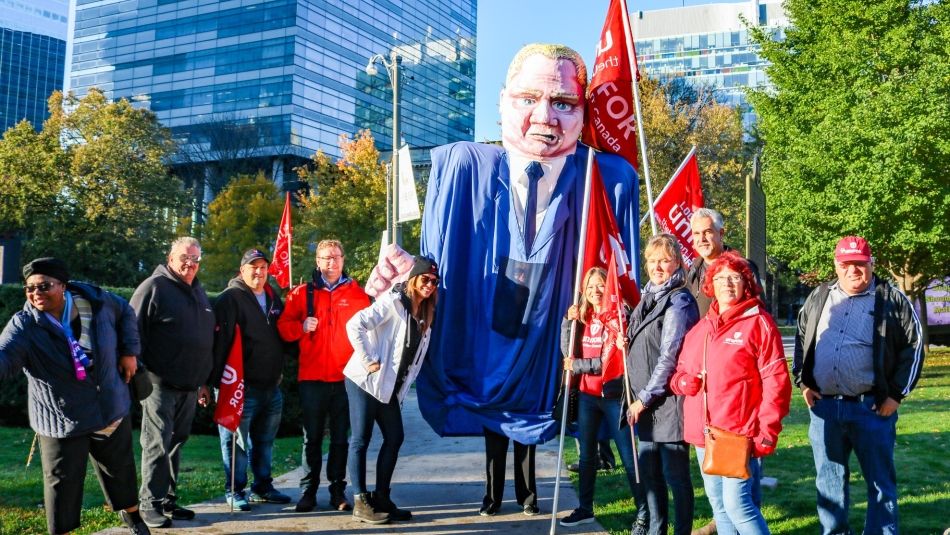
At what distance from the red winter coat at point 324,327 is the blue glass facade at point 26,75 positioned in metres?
107

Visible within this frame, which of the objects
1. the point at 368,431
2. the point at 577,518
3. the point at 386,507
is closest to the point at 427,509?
the point at 386,507

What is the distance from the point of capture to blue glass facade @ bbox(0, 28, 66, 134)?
324 ft

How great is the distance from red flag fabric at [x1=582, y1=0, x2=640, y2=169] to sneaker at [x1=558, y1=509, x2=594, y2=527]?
2884 millimetres

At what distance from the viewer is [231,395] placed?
5.55 metres

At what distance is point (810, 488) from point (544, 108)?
388 centimetres

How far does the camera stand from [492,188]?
20.5ft

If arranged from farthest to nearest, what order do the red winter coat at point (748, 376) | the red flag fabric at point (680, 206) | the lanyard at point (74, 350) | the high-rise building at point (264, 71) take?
the high-rise building at point (264, 71), the red flag fabric at point (680, 206), the lanyard at point (74, 350), the red winter coat at point (748, 376)

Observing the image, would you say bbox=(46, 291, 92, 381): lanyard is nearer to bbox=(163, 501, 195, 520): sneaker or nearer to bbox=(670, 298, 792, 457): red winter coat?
bbox=(163, 501, 195, 520): sneaker

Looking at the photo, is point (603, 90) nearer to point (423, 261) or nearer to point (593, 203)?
point (593, 203)

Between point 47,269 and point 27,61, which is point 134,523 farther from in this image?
point 27,61

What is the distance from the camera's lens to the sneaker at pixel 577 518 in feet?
17.1

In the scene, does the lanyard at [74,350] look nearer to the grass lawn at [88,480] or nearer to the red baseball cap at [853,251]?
the grass lawn at [88,480]

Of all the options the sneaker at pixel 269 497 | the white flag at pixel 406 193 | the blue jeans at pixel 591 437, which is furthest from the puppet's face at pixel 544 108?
the white flag at pixel 406 193

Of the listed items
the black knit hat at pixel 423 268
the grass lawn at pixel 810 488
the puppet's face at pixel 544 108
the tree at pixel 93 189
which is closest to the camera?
the black knit hat at pixel 423 268
